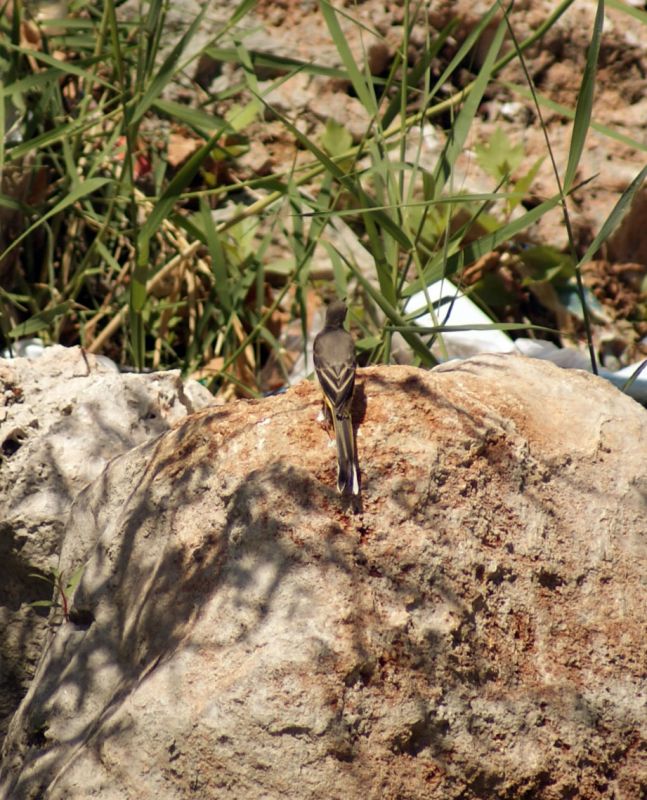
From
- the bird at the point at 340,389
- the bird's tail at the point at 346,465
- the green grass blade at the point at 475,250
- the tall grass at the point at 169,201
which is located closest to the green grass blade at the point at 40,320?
the tall grass at the point at 169,201

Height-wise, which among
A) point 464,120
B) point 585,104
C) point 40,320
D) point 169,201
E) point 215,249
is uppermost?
point 585,104

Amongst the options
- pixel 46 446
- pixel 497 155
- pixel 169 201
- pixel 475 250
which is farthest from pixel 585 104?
pixel 497 155

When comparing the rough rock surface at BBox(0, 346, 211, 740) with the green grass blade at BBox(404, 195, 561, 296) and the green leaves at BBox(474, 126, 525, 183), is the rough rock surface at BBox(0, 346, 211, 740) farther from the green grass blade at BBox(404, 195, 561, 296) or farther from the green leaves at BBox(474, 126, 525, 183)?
the green leaves at BBox(474, 126, 525, 183)

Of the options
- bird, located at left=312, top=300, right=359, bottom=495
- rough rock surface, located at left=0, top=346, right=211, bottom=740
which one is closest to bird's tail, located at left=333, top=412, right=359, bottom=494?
bird, located at left=312, top=300, right=359, bottom=495

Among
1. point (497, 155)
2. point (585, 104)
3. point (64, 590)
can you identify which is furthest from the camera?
point (497, 155)

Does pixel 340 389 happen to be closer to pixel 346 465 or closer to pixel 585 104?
pixel 346 465

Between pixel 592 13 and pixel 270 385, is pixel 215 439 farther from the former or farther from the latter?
pixel 592 13

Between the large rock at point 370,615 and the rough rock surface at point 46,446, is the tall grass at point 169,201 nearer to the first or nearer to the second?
the rough rock surface at point 46,446
